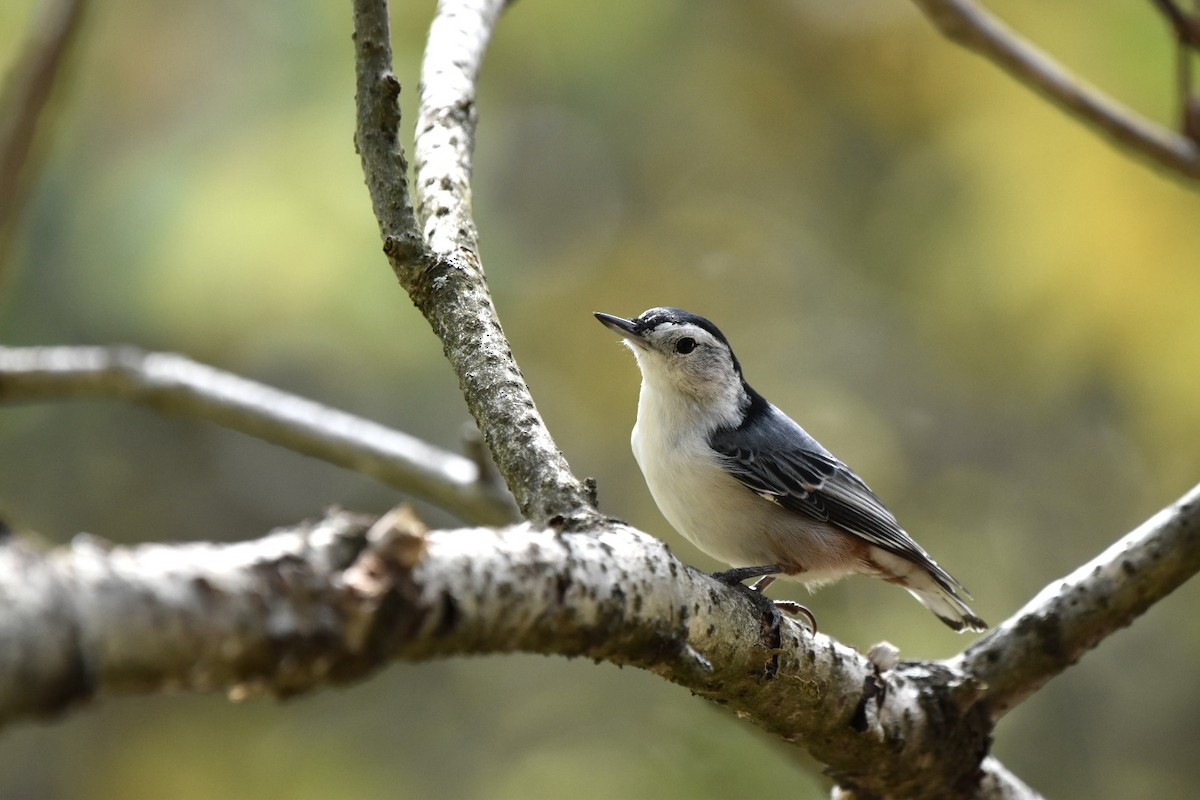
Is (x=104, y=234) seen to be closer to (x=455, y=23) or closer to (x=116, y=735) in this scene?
(x=116, y=735)

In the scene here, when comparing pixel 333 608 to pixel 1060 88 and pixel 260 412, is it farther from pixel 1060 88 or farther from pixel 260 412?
pixel 1060 88

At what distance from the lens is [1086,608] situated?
2.33 meters

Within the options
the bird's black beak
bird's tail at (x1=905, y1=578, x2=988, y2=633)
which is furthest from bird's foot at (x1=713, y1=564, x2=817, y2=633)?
the bird's black beak

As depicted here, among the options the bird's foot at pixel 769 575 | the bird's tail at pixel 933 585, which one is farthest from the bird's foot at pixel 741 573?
the bird's tail at pixel 933 585

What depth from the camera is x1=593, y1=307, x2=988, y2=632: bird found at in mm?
2904

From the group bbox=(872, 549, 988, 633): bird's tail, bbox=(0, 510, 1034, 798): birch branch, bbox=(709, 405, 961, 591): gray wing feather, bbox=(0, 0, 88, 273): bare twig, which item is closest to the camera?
bbox=(0, 510, 1034, 798): birch branch

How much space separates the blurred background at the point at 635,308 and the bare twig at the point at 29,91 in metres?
1.99

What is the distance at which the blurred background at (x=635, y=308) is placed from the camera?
4.66 metres

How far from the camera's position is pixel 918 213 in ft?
19.8

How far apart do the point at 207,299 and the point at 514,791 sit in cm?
272

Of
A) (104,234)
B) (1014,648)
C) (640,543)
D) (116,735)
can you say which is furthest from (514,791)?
(640,543)

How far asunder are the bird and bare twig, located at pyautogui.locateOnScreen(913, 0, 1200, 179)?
3.50 feet

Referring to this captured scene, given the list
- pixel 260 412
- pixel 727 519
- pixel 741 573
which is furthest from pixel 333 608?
pixel 260 412

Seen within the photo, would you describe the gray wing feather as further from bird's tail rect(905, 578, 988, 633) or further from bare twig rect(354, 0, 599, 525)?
bare twig rect(354, 0, 599, 525)
